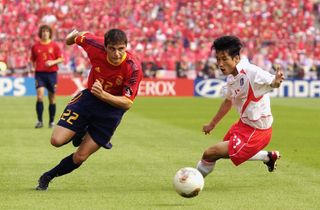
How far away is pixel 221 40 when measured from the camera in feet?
30.8

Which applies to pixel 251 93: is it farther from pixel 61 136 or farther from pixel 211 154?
pixel 61 136

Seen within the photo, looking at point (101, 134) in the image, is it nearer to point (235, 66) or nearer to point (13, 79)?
point (235, 66)

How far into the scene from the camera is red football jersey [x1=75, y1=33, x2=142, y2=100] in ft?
31.5

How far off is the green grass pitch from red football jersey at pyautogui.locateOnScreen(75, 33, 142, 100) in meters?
1.16

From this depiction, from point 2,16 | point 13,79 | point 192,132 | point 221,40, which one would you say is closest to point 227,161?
point 221,40

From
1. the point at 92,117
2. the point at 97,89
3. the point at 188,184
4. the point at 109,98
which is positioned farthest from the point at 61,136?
the point at 188,184

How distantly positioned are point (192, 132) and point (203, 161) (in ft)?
29.6

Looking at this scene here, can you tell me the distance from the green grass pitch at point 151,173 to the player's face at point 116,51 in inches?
58.8

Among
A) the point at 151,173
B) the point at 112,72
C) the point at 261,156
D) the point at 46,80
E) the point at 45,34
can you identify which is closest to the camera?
the point at 112,72

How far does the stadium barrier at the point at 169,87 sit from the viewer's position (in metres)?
37.8

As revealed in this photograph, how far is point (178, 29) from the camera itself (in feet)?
136

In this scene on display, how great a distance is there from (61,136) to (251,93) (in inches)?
85.8

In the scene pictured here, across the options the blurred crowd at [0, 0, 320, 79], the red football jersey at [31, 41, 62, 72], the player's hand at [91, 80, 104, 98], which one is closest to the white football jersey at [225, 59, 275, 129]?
the player's hand at [91, 80, 104, 98]

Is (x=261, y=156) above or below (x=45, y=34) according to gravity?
below
